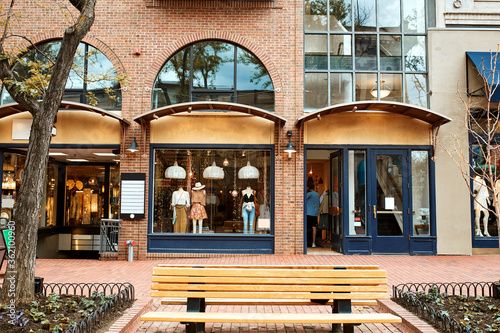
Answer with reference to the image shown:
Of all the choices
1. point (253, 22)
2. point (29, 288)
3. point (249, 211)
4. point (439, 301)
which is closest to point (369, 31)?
point (253, 22)

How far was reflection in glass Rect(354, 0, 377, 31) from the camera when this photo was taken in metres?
12.6

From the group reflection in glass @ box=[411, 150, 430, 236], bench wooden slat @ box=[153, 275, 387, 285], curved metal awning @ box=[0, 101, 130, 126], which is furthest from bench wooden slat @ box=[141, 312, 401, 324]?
reflection in glass @ box=[411, 150, 430, 236]

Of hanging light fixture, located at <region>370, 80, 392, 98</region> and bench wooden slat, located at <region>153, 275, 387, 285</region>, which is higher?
hanging light fixture, located at <region>370, 80, 392, 98</region>

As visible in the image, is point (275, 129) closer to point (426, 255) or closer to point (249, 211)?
point (249, 211)

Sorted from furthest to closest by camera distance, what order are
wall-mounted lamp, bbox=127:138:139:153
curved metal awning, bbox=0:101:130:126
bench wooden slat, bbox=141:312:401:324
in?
1. wall-mounted lamp, bbox=127:138:139:153
2. curved metal awning, bbox=0:101:130:126
3. bench wooden slat, bbox=141:312:401:324

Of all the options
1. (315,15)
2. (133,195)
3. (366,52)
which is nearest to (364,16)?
(366,52)

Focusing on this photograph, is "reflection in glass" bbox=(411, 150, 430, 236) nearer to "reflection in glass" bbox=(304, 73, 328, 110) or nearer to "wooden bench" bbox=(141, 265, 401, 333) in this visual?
"reflection in glass" bbox=(304, 73, 328, 110)

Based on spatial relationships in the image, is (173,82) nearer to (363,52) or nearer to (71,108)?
(71,108)

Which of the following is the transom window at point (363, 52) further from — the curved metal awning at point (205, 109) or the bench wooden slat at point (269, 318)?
the bench wooden slat at point (269, 318)

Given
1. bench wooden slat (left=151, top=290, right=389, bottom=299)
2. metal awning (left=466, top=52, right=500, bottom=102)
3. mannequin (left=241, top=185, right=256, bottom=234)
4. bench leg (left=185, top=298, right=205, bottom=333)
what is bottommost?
bench leg (left=185, top=298, right=205, bottom=333)

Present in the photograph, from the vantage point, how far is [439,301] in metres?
5.93

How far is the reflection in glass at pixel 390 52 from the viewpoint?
12.5 meters

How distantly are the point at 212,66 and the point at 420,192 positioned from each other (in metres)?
7.03

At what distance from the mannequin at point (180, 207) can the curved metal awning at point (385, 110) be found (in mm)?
3837
